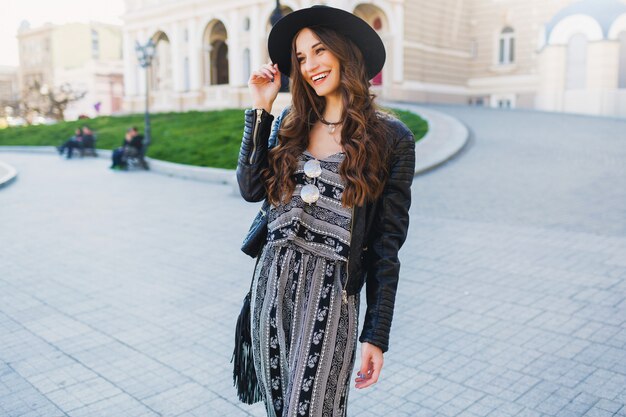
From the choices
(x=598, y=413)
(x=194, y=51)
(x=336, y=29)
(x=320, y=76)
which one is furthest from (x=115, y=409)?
(x=194, y=51)

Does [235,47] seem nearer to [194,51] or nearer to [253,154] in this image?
[194,51]

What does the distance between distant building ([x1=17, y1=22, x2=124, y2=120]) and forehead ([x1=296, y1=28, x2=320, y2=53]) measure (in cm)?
5770

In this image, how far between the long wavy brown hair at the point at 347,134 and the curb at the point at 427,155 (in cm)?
997

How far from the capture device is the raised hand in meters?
2.50

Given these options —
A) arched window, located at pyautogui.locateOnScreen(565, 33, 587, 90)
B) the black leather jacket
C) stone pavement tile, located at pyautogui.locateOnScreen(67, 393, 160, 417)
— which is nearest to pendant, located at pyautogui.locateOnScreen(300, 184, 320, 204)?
the black leather jacket

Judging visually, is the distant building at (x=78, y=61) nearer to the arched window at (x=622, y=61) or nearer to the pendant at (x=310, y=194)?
the arched window at (x=622, y=61)

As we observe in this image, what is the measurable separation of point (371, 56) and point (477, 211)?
307 inches

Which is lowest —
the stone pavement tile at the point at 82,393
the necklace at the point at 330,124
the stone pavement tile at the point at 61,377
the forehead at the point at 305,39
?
the stone pavement tile at the point at 82,393

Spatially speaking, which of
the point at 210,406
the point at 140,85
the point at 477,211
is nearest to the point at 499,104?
the point at 140,85

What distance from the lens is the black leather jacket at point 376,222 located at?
2363mm

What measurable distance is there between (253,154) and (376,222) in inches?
21.4

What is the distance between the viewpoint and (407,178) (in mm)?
2422

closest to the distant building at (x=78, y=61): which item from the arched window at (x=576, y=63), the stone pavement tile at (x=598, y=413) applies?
the arched window at (x=576, y=63)

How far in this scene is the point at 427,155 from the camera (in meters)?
14.4
